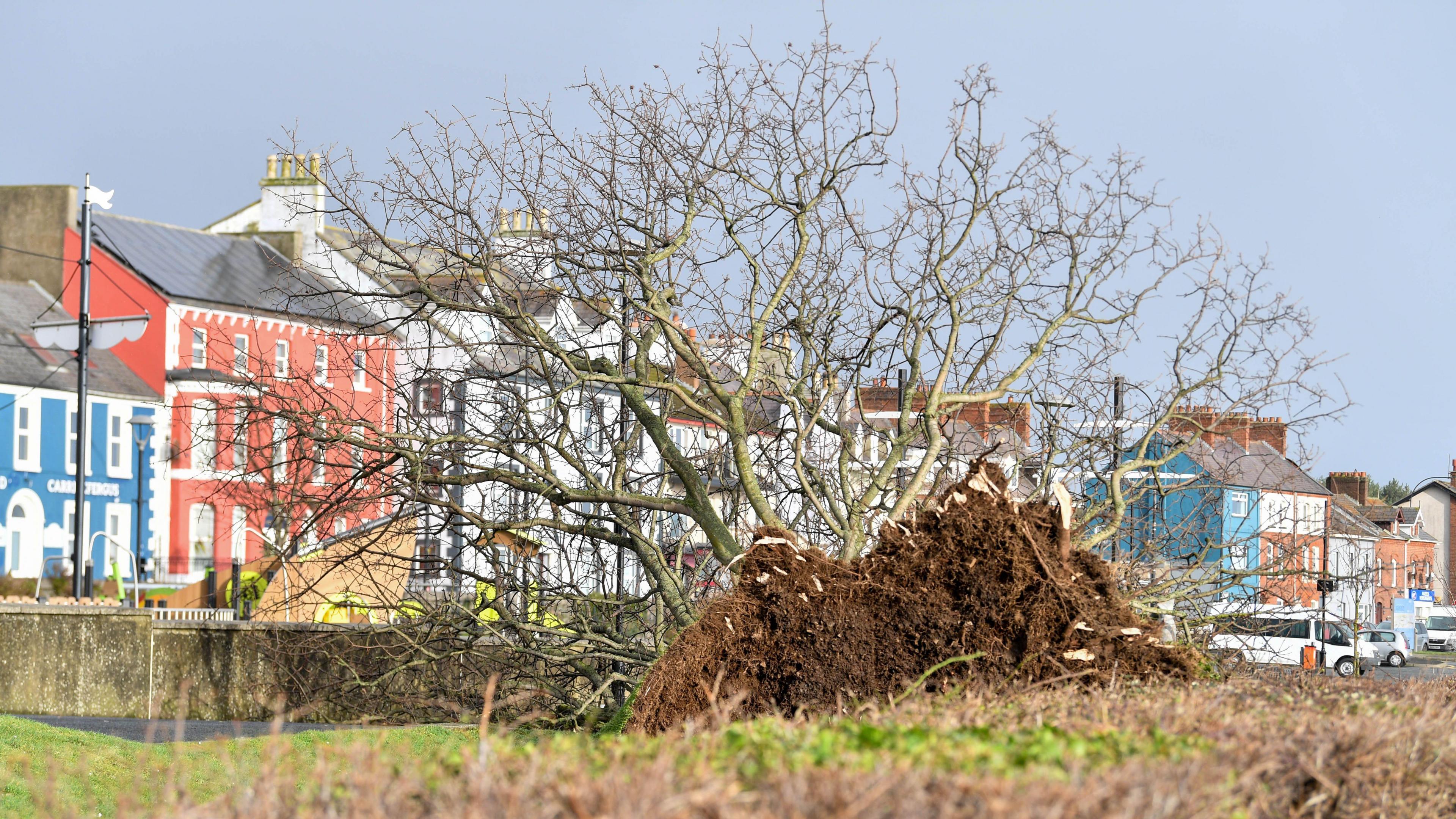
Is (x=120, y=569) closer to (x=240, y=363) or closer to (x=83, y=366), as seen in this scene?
(x=83, y=366)

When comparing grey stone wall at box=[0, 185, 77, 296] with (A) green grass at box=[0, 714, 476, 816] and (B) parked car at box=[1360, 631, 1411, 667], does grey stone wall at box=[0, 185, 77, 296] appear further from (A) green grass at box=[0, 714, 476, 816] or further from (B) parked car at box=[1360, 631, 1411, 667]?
(B) parked car at box=[1360, 631, 1411, 667]

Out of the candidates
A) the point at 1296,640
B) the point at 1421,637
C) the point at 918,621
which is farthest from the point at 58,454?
the point at 1421,637

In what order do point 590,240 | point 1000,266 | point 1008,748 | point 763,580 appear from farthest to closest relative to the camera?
point 1000,266 → point 590,240 → point 763,580 → point 1008,748

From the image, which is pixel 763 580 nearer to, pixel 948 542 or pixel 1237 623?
pixel 948 542

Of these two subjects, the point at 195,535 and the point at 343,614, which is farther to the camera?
the point at 195,535

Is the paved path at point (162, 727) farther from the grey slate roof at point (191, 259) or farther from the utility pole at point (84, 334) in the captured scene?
the grey slate roof at point (191, 259)

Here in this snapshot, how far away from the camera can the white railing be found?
926 inches

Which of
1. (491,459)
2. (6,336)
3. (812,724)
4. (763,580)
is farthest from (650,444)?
(812,724)

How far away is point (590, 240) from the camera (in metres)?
11.4

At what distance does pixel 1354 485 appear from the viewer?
223 feet

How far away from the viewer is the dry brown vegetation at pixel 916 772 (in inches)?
114

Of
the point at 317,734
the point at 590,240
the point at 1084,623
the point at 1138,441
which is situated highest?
the point at 590,240

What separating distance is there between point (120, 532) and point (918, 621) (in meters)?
42.4

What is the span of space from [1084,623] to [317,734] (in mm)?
7330
